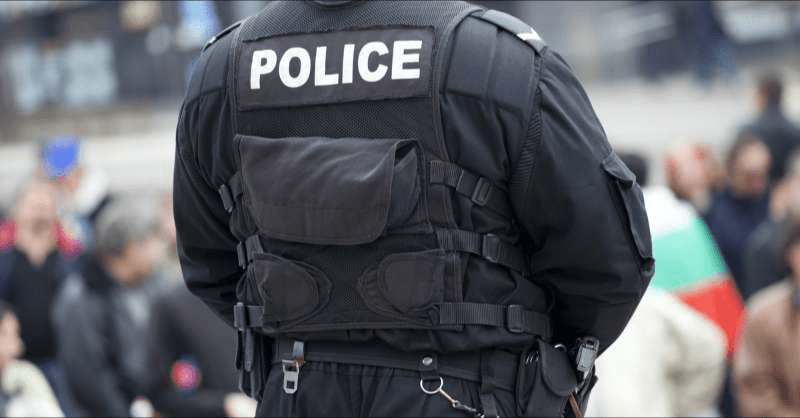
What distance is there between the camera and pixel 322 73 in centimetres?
274

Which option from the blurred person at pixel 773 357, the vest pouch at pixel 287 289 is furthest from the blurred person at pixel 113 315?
the vest pouch at pixel 287 289

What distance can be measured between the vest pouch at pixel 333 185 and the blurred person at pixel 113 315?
274 cm

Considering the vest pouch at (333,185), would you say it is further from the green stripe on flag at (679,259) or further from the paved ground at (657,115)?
the paved ground at (657,115)

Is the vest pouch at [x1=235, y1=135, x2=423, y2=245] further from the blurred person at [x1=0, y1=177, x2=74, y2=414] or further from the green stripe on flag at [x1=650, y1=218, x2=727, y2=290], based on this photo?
the blurred person at [x1=0, y1=177, x2=74, y2=414]

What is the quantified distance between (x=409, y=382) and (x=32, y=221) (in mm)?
4246

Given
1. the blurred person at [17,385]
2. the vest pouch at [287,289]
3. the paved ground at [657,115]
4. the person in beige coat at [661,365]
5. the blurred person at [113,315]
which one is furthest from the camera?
the paved ground at [657,115]

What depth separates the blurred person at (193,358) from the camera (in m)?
4.66

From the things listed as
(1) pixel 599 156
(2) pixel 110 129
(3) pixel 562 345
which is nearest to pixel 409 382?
(3) pixel 562 345

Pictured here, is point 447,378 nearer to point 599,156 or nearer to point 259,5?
point 599,156

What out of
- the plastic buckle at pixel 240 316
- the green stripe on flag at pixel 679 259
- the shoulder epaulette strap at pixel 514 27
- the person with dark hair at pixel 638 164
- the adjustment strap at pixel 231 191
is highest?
the shoulder epaulette strap at pixel 514 27

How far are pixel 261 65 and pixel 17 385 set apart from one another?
8.64ft

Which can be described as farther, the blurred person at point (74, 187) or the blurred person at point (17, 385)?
the blurred person at point (74, 187)

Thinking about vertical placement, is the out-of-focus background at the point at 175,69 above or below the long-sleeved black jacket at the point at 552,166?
below

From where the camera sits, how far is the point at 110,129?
14.5 metres
